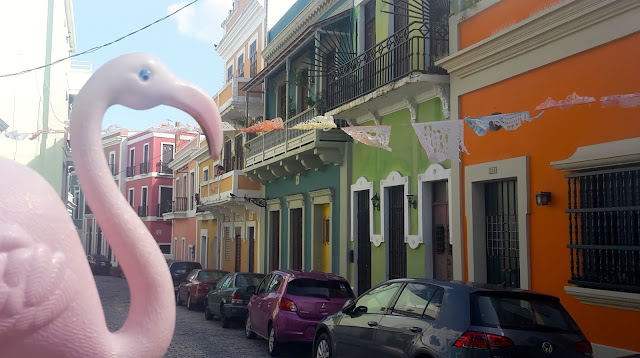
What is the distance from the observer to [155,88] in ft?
10.5

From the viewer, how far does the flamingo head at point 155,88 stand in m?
3.17

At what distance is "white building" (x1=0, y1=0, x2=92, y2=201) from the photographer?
61.2 ft

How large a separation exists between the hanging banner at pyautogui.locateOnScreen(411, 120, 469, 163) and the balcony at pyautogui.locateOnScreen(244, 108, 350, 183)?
559cm

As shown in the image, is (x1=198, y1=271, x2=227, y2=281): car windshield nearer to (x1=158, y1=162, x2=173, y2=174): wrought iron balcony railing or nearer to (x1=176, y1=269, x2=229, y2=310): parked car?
(x1=176, y1=269, x2=229, y2=310): parked car

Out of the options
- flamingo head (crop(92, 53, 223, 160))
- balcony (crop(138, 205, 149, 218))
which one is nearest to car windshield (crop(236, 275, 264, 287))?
flamingo head (crop(92, 53, 223, 160))

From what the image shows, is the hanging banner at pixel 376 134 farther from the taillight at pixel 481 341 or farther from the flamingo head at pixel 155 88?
the flamingo head at pixel 155 88

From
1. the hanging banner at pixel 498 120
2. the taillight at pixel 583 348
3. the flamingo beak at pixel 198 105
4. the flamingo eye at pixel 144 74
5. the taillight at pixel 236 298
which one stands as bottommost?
the taillight at pixel 236 298

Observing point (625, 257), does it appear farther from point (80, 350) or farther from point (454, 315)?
point (80, 350)

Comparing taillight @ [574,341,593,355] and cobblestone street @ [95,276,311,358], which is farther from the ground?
taillight @ [574,341,593,355]

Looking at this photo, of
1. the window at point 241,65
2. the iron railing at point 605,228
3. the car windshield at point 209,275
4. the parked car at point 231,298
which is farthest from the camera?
the window at point 241,65

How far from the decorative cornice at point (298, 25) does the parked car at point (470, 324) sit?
1178 centimetres

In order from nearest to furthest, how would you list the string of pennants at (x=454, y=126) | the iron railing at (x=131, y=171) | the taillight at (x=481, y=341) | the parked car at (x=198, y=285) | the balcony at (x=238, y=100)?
1. the taillight at (x=481, y=341)
2. the string of pennants at (x=454, y=126)
3. the parked car at (x=198, y=285)
4. the balcony at (x=238, y=100)
5. the iron railing at (x=131, y=171)

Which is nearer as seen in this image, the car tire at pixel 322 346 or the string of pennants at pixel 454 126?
the string of pennants at pixel 454 126

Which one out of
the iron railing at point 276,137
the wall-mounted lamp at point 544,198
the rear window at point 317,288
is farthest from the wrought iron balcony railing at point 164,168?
the wall-mounted lamp at point 544,198
